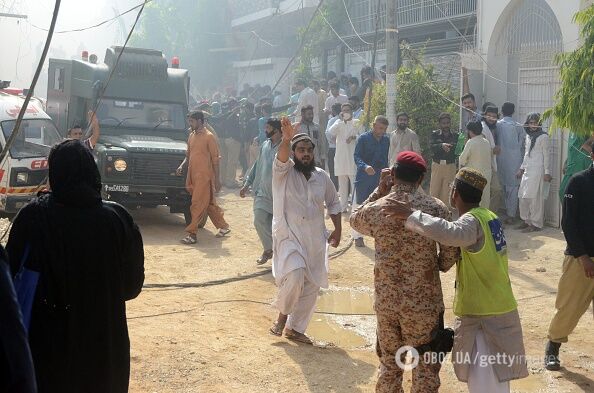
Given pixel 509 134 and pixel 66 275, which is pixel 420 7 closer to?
pixel 509 134

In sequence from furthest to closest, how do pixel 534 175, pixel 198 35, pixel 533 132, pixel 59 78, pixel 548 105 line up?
pixel 198 35, pixel 59 78, pixel 548 105, pixel 534 175, pixel 533 132

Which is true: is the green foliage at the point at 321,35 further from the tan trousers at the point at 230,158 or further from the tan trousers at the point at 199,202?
the tan trousers at the point at 199,202

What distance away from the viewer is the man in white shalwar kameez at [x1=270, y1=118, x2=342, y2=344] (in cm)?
663

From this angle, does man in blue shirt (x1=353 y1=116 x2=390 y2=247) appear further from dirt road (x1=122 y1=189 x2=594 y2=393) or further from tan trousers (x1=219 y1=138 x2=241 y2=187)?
tan trousers (x1=219 y1=138 x2=241 y2=187)

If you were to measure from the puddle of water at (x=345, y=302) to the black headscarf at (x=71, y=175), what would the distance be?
4.93 m

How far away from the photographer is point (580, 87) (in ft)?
22.1

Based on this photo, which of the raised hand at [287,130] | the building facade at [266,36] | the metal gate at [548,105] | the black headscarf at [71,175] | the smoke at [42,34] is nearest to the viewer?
the black headscarf at [71,175]

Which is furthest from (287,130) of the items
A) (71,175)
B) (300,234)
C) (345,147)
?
(345,147)

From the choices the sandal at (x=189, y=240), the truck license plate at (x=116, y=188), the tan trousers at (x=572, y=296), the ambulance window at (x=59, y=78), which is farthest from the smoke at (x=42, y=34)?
the tan trousers at (x=572, y=296)

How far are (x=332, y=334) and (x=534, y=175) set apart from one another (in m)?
5.81

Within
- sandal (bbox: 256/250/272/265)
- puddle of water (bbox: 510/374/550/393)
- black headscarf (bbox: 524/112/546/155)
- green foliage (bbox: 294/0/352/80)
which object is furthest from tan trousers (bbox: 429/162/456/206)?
green foliage (bbox: 294/0/352/80)

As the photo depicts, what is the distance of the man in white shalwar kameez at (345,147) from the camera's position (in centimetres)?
1380

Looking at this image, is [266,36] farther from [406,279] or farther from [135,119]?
[406,279]

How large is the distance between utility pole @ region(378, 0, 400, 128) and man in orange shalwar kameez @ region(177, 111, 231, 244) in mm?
3264
